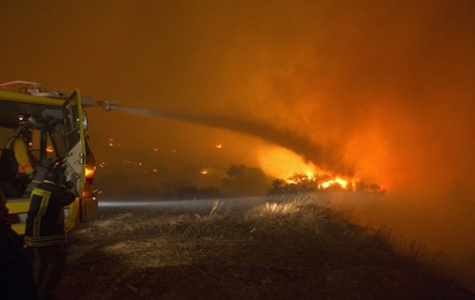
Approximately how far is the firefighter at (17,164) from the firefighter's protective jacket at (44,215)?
185 centimetres

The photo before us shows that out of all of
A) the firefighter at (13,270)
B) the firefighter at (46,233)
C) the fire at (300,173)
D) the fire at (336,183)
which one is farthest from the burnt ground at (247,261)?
the fire at (336,183)

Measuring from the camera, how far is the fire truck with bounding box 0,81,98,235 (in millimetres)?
5293

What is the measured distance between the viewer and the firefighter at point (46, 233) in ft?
13.1

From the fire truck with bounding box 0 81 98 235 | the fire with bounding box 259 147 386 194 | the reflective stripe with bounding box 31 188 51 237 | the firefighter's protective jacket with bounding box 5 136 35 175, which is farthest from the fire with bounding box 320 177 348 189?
the reflective stripe with bounding box 31 188 51 237

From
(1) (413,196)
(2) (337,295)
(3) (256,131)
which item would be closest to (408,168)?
(1) (413,196)

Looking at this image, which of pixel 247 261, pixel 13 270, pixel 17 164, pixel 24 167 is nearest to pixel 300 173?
pixel 247 261

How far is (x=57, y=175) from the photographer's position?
4148mm

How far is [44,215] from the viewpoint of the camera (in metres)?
4.03

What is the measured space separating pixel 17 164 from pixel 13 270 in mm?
4675

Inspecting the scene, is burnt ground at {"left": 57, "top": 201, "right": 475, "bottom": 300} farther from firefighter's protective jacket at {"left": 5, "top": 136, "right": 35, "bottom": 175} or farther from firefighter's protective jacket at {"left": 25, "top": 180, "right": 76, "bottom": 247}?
firefighter's protective jacket at {"left": 5, "top": 136, "right": 35, "bottom": 175}

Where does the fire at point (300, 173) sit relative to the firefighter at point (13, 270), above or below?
above

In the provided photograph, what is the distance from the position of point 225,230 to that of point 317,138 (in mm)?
11384

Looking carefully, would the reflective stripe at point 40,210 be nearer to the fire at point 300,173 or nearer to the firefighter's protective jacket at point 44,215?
the firefighter's protective jacket at point 44,215

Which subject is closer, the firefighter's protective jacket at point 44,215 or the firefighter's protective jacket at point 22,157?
the firefighter's protective jacket at point 44,215
